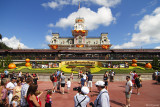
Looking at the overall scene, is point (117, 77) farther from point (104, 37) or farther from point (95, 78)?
point (104, 37)

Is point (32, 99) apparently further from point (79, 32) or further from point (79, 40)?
point (79, 32)

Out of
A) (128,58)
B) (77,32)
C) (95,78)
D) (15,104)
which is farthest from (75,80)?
(77,32)

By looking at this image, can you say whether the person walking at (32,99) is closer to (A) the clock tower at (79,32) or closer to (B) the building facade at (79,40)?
(B) the building facade at (79,40)

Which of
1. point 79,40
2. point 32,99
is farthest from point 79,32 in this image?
point 32,99

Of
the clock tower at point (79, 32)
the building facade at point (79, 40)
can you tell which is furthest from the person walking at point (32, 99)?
the clock tower at point (79, 32)

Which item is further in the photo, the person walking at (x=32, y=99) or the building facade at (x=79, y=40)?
the building facade at (x=79, y=40)

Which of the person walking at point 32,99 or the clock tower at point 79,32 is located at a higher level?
the clock tower at point 79,32

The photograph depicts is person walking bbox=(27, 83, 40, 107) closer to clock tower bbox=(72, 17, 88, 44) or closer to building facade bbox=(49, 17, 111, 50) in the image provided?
building facade bbox=(49, 17, 111, 50)

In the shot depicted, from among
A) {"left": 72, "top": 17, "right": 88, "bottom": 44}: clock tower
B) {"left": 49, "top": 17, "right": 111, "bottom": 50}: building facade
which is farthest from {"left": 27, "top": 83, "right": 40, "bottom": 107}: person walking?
{"left": 72, "top": 17, "right": 88, "bottom": 44}: clock tower

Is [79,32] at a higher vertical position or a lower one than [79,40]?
higher

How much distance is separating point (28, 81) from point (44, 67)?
1788 cm

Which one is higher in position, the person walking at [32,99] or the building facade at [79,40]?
the building facade at [79,40]

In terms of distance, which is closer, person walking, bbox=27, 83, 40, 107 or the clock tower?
person walking, bbox=27, 83, 40, 107

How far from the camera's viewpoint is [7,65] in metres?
21.9
